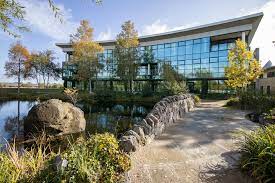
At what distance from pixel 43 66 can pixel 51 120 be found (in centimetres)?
3463

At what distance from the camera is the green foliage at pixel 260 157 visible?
11.2ft

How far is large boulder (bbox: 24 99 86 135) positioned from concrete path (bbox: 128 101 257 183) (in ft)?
21.2

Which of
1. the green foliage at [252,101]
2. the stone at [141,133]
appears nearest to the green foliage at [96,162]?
the stone at [141,133]

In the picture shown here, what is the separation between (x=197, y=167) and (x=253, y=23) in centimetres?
2589

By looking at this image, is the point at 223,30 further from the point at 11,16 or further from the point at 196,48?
the point at 11,16

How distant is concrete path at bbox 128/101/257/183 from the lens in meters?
3.78

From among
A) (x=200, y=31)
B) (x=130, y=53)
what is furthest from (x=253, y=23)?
(x=130, y=53)

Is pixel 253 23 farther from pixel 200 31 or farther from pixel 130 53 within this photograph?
pixel 130 53

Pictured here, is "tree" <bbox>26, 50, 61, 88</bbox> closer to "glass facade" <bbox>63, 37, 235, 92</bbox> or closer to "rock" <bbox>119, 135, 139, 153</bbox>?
"glass facade" <bbox>63, 37, 235, 92</bbox>

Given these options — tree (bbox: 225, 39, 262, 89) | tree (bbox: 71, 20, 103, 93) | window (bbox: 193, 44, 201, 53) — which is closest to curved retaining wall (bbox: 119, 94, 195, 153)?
tree (bbox: 225, 39, 262, 89)

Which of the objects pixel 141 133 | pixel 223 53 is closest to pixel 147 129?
pixel 141 133

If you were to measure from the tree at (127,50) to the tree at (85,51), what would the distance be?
401 cm

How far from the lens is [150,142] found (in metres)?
5.62

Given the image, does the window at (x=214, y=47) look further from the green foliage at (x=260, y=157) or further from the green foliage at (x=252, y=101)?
the green foliage at (x=260, y=157)
